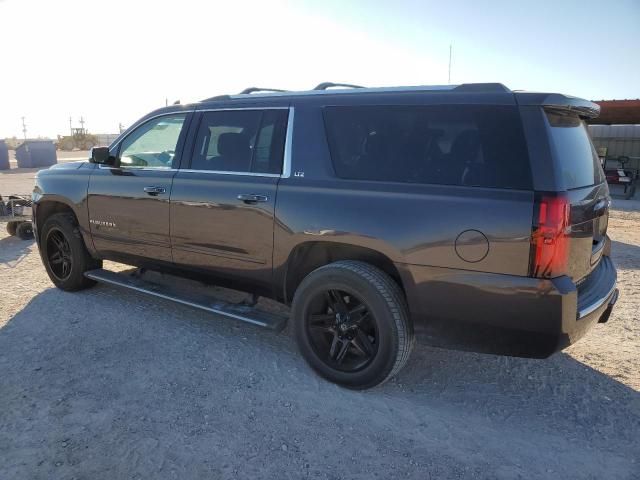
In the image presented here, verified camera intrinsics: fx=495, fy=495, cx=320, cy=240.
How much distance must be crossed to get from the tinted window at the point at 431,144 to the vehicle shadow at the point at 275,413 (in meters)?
1.44

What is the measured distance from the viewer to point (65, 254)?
201 inches

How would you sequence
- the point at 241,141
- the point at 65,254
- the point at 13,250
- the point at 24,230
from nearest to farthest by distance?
1. the point at 241,141
2. the point at 65,254
3. the point at 13,250
4. the point at 24,230

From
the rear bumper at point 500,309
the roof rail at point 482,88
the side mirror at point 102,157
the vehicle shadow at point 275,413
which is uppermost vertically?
the roof rail at point 482,88

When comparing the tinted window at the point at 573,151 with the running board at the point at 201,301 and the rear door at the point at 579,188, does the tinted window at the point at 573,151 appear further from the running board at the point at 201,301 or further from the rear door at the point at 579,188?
the running board at the point at 201,301

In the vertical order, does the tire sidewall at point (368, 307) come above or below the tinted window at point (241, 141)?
below

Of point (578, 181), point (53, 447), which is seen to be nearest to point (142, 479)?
point (53, 447)

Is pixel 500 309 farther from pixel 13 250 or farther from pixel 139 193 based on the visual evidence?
pixel 13 250

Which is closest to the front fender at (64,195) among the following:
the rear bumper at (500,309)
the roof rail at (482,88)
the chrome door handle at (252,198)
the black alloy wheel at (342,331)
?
the chrome door handle at (252,198)

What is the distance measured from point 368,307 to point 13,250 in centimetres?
625

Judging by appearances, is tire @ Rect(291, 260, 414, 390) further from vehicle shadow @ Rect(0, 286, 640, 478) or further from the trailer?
the trailer

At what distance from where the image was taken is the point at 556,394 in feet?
10.8

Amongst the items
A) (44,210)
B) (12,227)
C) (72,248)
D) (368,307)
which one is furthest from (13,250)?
(368,307)

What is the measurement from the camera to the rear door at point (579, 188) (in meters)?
2.70

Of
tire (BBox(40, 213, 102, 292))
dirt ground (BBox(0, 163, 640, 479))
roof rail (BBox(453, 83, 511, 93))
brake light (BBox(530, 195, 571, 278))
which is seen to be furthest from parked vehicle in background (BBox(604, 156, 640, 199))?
tire (BBox(40, 213, 102, 292))
